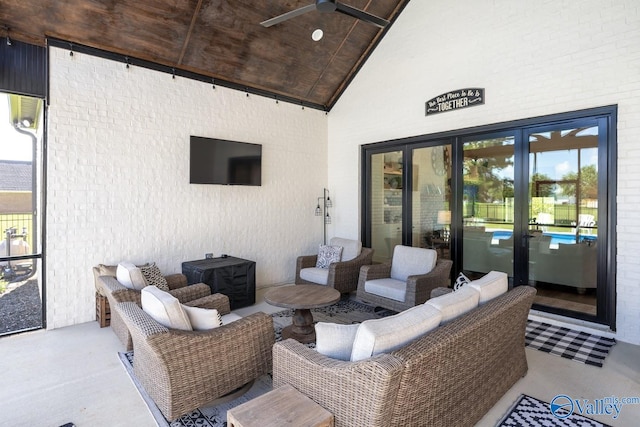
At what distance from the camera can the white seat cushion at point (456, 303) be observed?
214 cm

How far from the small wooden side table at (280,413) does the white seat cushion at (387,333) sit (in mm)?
316

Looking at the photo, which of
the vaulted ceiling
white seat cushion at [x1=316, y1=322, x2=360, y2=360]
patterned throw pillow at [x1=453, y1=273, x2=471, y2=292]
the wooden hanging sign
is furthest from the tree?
the vaulted ceiling

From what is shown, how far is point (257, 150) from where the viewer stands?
5.71m

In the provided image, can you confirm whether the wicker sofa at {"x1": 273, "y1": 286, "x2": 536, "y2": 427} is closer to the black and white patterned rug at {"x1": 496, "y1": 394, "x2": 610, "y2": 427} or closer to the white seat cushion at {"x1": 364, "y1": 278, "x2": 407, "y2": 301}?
the black and white patterned rug at {"x1": 496, "y1": 394, "x2": 610, "y2": 427}

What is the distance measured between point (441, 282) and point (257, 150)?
351 centimetres

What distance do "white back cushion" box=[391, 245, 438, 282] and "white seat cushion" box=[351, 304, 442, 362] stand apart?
257 centimetres

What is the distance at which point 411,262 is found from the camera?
457 centimetres

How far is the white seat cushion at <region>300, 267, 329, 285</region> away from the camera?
4996mm

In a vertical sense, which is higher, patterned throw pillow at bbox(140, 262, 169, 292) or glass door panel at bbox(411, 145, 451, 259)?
glass door panel at bbox(411, 145, 451, 259)

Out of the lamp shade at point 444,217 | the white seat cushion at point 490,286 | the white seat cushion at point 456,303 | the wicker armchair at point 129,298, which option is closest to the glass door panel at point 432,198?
the lamp shade at point 444,217

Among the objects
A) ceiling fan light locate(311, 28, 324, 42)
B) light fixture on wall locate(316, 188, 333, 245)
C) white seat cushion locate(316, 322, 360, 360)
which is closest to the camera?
white seat cushion locate(316, 322, 360, 360)

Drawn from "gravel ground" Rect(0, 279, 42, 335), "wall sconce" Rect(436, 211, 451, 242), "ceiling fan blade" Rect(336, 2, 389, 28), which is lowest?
"gravel ground" Rect(0, 279, 42, 335)

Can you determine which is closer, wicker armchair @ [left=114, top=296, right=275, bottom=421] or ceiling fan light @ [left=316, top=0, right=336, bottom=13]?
wicker armchair @ [left=114, top=296, right=275, bottom=421]

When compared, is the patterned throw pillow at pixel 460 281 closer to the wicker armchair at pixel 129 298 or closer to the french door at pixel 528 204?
the french door at pixel 528 204
